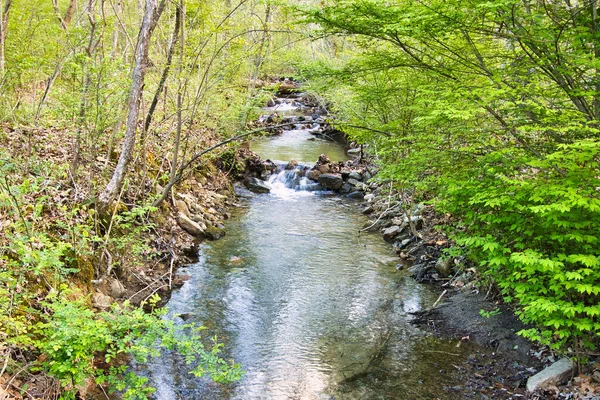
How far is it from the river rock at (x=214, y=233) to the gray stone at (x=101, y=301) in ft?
14.0

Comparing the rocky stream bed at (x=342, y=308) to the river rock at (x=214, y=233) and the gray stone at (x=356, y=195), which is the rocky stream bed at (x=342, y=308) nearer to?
the river rock at (x=214, y=233)

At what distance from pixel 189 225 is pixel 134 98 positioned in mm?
3971

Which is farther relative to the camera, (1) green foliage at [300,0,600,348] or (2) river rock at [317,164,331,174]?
(2) river rock at [317,164,331,174]

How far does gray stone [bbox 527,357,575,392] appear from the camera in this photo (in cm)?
491

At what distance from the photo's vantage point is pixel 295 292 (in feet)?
26.6

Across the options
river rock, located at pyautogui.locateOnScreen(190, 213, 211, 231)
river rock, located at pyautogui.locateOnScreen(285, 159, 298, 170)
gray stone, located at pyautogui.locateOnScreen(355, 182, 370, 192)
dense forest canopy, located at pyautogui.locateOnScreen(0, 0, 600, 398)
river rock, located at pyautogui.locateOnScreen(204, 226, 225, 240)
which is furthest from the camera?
river rock, located at pyautogui.locateOnScreen(285, 159, 298, 170)

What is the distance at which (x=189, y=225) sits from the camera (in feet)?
33.6

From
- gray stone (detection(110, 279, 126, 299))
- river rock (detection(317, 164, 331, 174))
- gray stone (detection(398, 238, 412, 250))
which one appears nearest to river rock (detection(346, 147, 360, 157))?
river rock (detection(317, 164, 331, 174))

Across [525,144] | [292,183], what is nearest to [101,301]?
[525,144]

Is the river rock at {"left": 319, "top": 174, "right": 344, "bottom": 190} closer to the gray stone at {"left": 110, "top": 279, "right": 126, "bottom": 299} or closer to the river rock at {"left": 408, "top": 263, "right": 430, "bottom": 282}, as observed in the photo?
Answer: the river rock at {"left": 408, "top": 263, "right": 430, "bottom": 282}

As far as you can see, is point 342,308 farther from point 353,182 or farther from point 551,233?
point 353,182

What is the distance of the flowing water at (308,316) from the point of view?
17.8ft

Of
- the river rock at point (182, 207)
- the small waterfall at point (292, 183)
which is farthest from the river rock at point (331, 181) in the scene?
the river rock at point (182, 207)

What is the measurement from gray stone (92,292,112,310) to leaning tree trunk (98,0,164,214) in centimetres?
147
